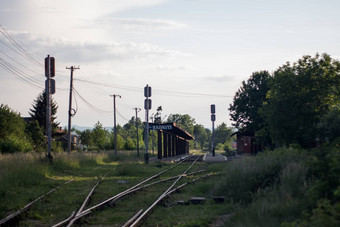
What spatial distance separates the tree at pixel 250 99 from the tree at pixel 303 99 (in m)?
25.9

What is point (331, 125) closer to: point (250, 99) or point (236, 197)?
point (236, 197)

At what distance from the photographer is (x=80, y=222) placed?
918 cm

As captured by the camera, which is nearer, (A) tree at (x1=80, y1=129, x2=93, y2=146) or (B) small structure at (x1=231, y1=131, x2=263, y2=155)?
(B) small structure at (x1=231, y1=131, x2=263, y2=155)

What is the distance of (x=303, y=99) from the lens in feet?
82.5

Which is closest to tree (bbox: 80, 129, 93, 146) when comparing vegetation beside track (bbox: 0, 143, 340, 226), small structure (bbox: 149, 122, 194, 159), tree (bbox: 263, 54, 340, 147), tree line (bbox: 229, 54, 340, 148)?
small structure (bbox: 149, 122, 194, 159)

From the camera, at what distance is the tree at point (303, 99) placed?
24.7 metres

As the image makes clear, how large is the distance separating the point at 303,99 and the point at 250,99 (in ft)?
97.7

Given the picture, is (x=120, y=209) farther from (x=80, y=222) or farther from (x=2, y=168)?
(x=2, y=168)

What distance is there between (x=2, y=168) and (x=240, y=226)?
40.6 feet

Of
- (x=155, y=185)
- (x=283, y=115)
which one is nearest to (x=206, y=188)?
(x=155, y=185)

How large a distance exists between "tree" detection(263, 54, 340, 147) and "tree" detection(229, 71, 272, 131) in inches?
1022

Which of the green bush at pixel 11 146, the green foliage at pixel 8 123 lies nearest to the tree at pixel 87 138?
the green foliage at pixel 8 123

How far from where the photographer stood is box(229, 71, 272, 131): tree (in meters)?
54.3

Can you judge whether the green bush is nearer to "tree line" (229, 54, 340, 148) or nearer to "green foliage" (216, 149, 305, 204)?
"tree line" (229, 54, 340, 148)
